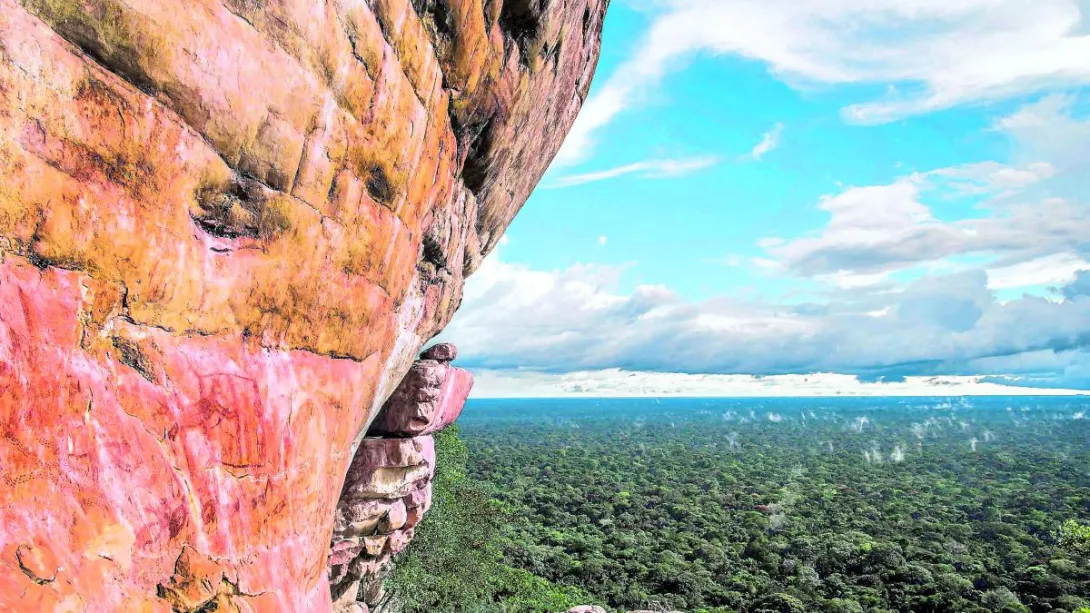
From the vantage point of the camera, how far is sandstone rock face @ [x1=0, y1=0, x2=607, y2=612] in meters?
4.91

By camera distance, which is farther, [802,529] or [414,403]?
[802,529]

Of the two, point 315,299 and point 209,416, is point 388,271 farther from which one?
point 209,416

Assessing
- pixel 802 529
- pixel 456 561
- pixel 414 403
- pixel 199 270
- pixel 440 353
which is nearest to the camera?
pixel 199 270

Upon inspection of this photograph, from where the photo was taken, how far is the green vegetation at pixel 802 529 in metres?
47.0

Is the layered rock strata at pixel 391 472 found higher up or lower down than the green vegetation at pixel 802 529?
higher up

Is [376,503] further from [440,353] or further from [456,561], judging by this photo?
[456,561]

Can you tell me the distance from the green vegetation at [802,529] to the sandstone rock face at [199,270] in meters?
26.2

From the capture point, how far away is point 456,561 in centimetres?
2994

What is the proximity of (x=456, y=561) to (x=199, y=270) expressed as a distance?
2683 cm

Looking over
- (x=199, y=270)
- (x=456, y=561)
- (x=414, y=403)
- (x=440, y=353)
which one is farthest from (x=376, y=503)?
(x=456, y=561)

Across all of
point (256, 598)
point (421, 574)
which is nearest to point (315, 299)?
point (256, 598)

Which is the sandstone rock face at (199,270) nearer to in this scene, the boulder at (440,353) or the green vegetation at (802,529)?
the boulder at (440,353)

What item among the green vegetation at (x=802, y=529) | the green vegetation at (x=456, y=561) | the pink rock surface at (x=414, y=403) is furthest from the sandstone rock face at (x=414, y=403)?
the green vegetation at (x=802, y=529)

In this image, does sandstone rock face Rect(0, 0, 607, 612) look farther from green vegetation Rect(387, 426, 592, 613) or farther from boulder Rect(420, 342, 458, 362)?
green vegetation Rect(387, 426, 592, 613)
